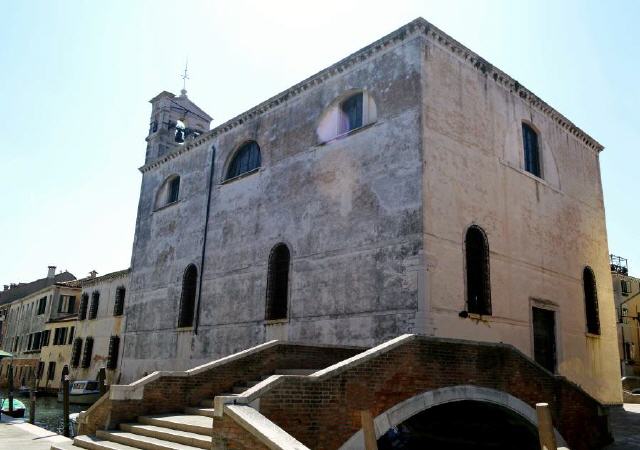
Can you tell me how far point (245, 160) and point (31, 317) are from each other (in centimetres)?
3300

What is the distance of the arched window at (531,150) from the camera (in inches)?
600

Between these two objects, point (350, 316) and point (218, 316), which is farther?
point (218, 316)

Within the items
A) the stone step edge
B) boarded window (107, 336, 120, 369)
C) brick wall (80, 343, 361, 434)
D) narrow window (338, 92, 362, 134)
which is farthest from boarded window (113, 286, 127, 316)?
the stone step edge

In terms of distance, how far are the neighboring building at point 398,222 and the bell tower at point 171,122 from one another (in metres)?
3.81

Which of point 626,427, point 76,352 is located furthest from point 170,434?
point 76,352

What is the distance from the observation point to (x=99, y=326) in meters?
28.4

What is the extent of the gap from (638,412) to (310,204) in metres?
11.5

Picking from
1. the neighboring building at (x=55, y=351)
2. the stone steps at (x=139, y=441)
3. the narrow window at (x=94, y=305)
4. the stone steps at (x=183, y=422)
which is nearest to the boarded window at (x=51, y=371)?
the neighboring building at (x=55, y=351)

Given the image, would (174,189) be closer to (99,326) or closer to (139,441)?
(99,326)

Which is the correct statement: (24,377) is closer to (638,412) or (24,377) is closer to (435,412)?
(435,412)

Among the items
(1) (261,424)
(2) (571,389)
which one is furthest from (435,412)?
(1) (261,424)

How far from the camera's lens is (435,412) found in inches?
518

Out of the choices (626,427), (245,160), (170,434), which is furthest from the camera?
(245,160)

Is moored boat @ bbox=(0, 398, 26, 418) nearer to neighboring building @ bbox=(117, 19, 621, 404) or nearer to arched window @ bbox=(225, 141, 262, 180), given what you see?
neighboring building @ bbox=(117, 19, 621, 404)
